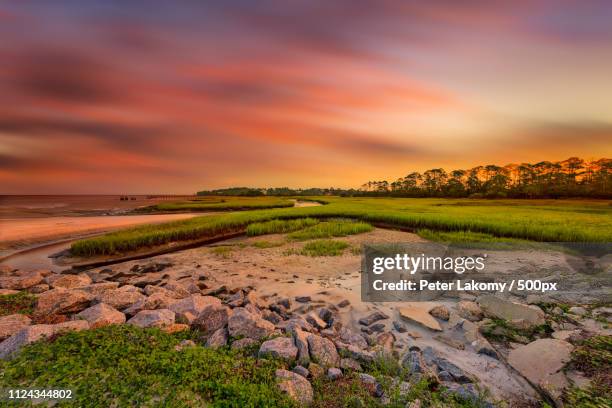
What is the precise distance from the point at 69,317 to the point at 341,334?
18.3ft

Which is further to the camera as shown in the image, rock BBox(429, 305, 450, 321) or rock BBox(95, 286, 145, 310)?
rock BBox(429, 305, 450, 321)

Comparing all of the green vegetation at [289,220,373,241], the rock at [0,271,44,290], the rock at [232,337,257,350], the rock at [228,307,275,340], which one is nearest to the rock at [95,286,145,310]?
the rock at [228,307,275,340]

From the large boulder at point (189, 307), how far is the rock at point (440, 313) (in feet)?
17.2

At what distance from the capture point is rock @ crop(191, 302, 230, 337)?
5234 mm

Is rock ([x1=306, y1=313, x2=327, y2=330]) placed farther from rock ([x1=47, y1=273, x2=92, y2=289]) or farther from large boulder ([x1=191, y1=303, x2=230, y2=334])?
rock ([x1=47, y1=273, x2=92, y2=289])

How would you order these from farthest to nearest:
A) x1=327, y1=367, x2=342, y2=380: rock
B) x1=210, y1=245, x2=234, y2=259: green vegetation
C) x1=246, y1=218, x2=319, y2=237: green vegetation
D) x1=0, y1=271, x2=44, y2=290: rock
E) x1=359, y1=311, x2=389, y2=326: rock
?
x1=246, y1=218, x2=319, y2=237: green vegetation → x1=210, y1=245, x2=234, y2=259: green vegetation → x1=0, y1=271, x2=44, y2=290: rock → x1=359, y1=311, x2=389, y2=326: rock → x1=327, y1=367, x2=342, y2=380: rock

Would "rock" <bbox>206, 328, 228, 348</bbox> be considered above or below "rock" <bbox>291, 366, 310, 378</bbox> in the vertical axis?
above

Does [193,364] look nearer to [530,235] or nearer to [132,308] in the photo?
[132,308]

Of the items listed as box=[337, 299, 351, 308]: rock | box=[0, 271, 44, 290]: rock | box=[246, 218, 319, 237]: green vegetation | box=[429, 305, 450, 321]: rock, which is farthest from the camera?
box=[246, 218, 319, 237]: green vegetation

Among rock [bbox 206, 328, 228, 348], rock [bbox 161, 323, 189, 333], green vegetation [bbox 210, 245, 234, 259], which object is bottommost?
green vegetation [bbox 210, 245, 234, 259]

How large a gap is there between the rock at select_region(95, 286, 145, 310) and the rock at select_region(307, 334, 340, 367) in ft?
13.6

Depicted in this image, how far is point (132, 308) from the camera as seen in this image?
5.71 metres

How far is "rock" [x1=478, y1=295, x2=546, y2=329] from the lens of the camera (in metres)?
5.37

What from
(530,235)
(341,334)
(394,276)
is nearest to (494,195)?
(530,235)
